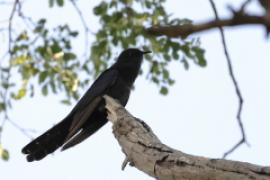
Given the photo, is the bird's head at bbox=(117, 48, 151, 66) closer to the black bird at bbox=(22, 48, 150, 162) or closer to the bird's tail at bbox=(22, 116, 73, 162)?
the black bird at bbox=(22, 48, 150, 162)

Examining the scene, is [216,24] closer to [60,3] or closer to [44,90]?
[60,3]

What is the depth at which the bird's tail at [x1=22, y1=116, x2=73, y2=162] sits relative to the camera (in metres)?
4.10

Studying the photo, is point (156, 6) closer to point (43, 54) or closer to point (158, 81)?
point (158, 81)

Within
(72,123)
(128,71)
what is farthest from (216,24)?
(128,71)

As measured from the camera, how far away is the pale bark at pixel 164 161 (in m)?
2.01

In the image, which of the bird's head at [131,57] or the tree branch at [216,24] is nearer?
the tree branch at [216,24]

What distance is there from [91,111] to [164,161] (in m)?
2.37

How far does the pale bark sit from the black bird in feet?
3.27

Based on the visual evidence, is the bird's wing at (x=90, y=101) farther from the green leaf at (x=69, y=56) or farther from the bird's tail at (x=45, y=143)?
the green leaf at (x=69, y=56)

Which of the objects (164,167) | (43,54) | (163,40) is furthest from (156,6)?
(164,167)

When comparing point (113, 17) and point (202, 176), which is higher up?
point (202, 176)

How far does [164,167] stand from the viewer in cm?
239

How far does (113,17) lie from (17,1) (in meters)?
1.08

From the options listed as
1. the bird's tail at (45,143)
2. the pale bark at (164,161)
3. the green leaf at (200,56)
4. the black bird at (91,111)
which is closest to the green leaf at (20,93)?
the black bird at (91,111)
